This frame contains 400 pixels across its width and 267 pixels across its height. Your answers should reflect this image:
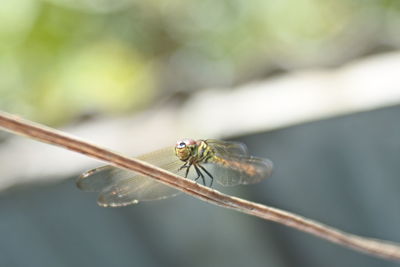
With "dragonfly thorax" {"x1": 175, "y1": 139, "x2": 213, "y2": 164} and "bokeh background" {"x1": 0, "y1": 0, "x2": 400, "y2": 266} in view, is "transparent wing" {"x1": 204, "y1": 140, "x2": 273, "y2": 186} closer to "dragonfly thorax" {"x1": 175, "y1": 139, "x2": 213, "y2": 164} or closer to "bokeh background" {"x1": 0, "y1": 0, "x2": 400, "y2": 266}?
"dragonfly thorax" {"x1": 175, "y1": 139, "x2": 213, "y2": 164}

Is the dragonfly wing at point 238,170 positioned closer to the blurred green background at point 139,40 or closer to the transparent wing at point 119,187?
the transparent wing at point 119,187

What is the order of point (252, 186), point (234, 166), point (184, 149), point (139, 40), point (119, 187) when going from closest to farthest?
point (119, 187), point (184, 149), point (234, 166), point (252, 186), point (139, 40)

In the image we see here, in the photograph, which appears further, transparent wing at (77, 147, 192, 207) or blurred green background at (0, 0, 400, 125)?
blurred green background at (0, 0, 400, 125)

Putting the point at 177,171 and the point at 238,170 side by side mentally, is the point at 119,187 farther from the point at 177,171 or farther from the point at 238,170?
the point at 238,170

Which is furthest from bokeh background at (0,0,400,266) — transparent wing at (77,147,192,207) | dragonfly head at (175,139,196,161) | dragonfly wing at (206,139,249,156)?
transparent wing at (77,147,192,207)

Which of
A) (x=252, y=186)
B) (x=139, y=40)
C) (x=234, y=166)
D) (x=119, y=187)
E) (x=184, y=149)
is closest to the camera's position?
(x=119, y=187)

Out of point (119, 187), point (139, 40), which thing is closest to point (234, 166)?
point (119, 187)
